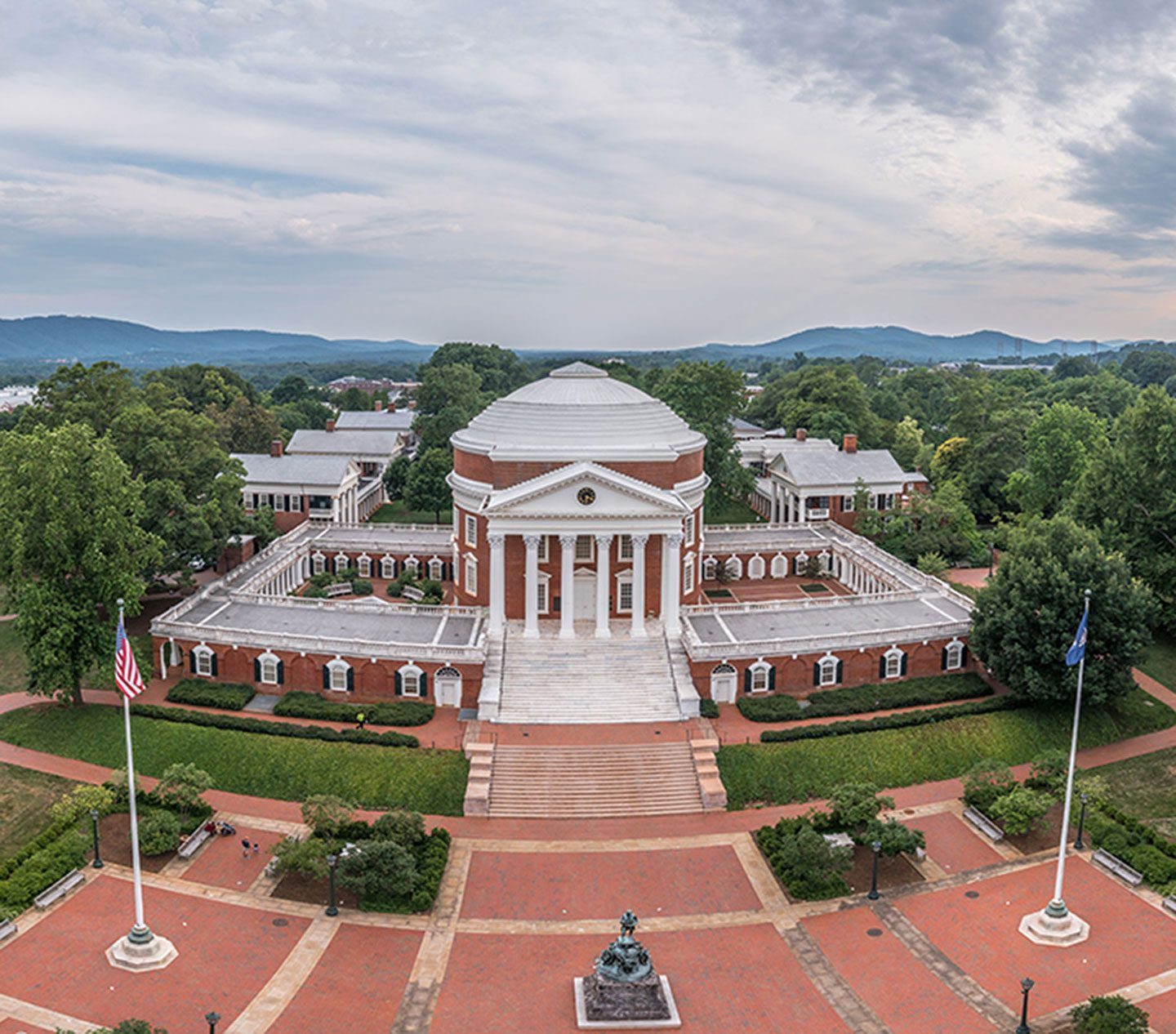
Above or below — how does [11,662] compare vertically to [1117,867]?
above

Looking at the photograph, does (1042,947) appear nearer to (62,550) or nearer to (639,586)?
(639,586)

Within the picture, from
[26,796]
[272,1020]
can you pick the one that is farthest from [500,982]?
[26,796]

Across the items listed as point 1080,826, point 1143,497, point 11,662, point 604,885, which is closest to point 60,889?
point 604,885

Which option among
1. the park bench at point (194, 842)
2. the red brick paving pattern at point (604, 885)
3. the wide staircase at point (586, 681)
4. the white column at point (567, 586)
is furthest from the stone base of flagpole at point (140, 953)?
the white column at point (567, 586)

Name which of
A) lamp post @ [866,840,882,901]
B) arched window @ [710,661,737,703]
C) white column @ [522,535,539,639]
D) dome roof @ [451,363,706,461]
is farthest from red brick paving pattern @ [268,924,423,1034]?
dome roof @ [451,363,706,461]

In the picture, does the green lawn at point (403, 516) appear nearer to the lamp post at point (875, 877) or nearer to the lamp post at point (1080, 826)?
the lamp post at point (875, 877)

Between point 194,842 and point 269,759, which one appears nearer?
point 194,842

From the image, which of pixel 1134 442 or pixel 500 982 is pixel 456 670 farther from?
pixel 1134 442
